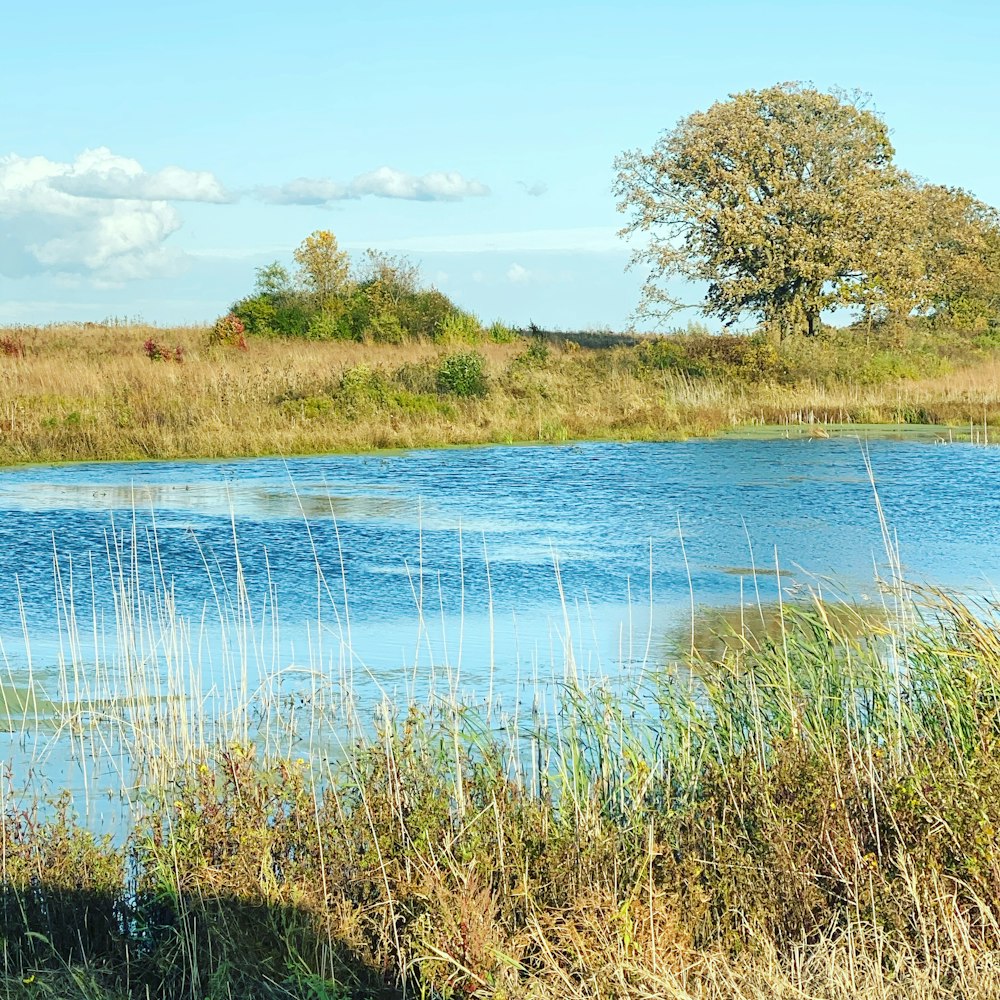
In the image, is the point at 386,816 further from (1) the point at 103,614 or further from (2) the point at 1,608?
(2) the point at 1,608

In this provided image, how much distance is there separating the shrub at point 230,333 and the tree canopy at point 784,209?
10.9m

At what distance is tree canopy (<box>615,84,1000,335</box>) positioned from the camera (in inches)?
1410

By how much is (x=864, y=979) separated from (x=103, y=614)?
268 inches

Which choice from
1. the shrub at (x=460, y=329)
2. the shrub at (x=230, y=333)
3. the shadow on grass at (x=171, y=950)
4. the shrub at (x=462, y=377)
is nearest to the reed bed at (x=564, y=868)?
the shadow on grass at (x=171, y=950)

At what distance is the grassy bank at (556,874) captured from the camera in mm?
3988

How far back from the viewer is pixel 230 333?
1481 inches

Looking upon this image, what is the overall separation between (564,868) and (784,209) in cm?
3369

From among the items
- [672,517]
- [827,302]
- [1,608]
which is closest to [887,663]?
[1,608]

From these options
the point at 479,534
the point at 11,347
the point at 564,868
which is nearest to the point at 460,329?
the point at 11,347

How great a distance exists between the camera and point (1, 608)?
9961 millimetres

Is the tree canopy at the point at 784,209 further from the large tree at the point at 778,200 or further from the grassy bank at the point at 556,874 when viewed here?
the grassy bank at the point at 556,874

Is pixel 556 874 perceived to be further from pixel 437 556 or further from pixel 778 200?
pixel 778 200

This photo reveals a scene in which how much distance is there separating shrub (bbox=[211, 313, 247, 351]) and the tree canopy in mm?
10873

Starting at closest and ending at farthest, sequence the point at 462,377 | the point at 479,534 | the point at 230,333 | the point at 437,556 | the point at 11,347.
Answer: the point at 437,556 → the point at 479,534 → the point at 462,377 → the point at 11,347 → the point at 230,333
